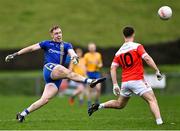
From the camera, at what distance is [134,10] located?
55.3 meters

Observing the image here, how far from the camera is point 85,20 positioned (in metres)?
53.2

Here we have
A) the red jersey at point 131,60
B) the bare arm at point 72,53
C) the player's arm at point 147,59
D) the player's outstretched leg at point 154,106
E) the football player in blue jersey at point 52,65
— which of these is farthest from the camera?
the football player in blue jersey at point 52,65

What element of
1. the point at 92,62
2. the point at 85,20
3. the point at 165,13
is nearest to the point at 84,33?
the point at 85,20

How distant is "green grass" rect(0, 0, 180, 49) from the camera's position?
49.6 metres

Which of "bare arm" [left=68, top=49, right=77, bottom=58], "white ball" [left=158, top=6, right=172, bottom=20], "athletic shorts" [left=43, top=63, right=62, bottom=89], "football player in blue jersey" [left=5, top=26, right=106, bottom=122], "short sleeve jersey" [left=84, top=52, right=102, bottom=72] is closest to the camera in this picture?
"bare arm" [left=68, top=49, right=77, bottom=58]

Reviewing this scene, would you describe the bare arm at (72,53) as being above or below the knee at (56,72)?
above

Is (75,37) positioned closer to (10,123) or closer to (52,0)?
(52,0)

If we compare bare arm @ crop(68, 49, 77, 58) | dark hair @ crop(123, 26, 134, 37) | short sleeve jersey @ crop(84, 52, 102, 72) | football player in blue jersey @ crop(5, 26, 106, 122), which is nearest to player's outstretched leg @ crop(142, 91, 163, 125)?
dark hair @ crop(123, 26, 134, 37)

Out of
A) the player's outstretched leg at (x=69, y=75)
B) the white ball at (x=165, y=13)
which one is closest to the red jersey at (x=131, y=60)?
the player's outstretched leg at (x=69, y=75)

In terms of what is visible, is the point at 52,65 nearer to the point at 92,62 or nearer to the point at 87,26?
the point at 92,62

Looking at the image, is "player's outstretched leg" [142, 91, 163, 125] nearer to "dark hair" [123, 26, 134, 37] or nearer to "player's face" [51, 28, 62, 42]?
"dark hair" [123, 26, 134, 37]

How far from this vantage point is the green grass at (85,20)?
49594 mm

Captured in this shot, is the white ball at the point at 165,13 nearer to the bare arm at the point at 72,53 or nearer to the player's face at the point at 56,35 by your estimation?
the bare arm at the point at 72,53

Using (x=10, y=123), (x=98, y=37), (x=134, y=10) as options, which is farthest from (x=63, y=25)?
(x=10, y=123)
